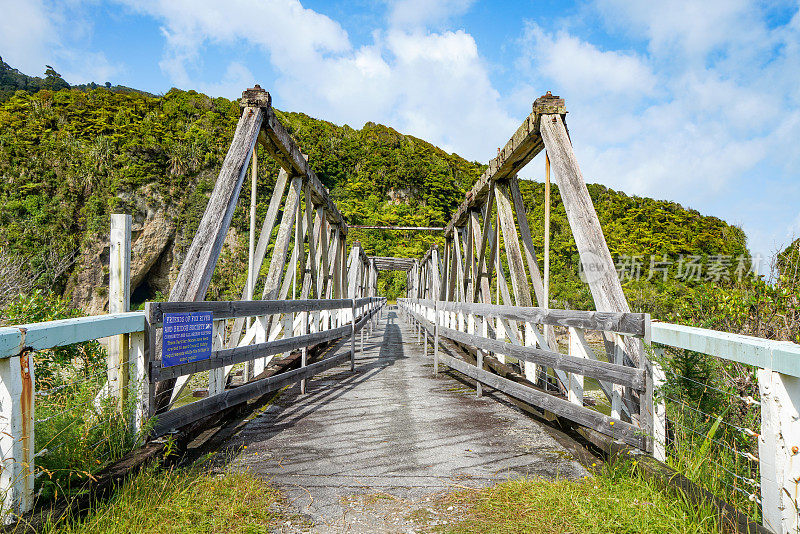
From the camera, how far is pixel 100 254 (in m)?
33.2

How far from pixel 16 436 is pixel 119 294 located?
3.77 feet

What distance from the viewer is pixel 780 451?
164 centimetres

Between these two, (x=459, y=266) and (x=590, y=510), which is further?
(x=459, y=266)

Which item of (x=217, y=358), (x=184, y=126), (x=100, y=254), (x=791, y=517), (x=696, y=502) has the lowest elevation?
(x=696, y=502)

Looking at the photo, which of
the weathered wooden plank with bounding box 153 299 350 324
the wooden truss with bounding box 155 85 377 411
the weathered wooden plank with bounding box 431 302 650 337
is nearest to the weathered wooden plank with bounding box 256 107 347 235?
the wooden truss with bounding box 155 85 377 411

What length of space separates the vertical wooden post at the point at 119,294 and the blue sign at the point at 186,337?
225 millimetres

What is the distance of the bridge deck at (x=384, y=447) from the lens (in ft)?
9.01

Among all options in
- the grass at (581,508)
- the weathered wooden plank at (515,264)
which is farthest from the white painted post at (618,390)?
the weathered wooden plank at (515,264)

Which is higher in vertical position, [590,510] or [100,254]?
[100,254]

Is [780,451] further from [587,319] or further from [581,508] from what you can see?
[587,319]

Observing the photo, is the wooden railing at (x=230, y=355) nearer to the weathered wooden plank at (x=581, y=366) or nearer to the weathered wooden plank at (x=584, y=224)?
the weathered wooden plank at (x=581, y=366)

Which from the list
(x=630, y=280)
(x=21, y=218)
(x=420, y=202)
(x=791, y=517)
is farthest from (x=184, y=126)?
(x=791, y=517)

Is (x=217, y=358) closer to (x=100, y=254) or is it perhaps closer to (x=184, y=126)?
(x=100, y=254)

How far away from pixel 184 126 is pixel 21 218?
52.7 ft
